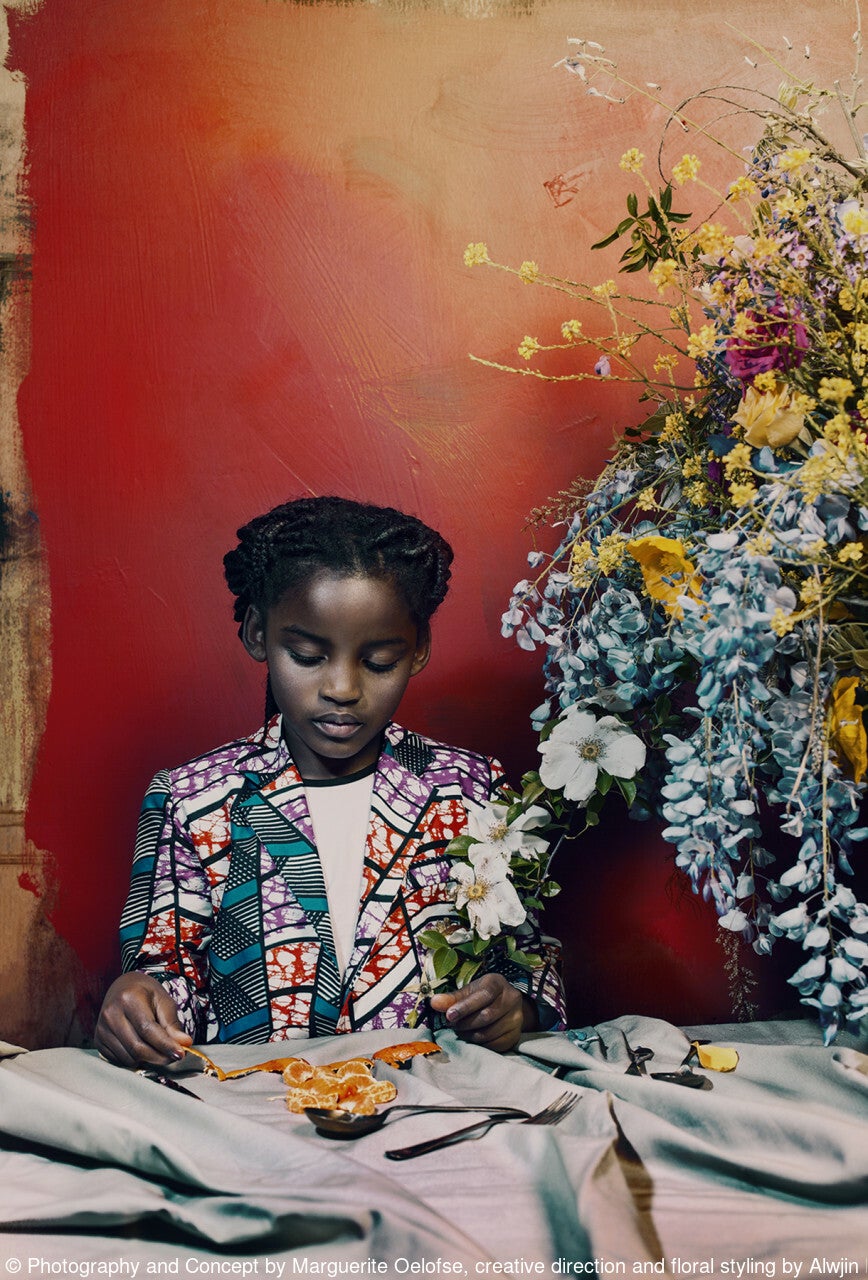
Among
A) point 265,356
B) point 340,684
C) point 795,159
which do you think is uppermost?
point 265,356

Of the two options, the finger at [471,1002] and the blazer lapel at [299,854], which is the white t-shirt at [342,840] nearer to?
the blazer lapel at [299,854]

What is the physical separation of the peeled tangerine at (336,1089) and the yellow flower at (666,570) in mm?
528

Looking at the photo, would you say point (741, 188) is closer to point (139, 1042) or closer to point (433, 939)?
point (433, 939)

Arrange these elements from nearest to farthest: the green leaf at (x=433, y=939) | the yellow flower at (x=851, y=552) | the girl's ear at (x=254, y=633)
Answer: the yellow flower at (x=851, y=552), the green leaf at (x=433, y=939), the girl's ear at (x=254, y=633)

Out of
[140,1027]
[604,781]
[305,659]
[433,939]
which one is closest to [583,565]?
[604,781]

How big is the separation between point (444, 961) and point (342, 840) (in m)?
0.22

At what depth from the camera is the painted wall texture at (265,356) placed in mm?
1542

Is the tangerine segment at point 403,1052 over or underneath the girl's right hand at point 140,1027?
underneath

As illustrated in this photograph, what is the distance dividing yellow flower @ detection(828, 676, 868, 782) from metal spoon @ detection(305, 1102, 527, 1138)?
436 millimetres

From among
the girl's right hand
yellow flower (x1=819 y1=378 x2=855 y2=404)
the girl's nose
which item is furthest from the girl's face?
yellow flower (x1=819 y1=378 x2=855 y2=404)

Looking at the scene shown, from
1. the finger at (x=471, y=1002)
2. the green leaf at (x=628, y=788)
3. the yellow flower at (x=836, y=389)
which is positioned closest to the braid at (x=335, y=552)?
the green leaf at (x=628, y=788)

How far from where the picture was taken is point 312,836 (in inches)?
52.2

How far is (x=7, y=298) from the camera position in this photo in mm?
1550

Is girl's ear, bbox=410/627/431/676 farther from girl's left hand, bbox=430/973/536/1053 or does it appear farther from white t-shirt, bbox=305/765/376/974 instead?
girl's left hand, bbox=430/973/536/1053
